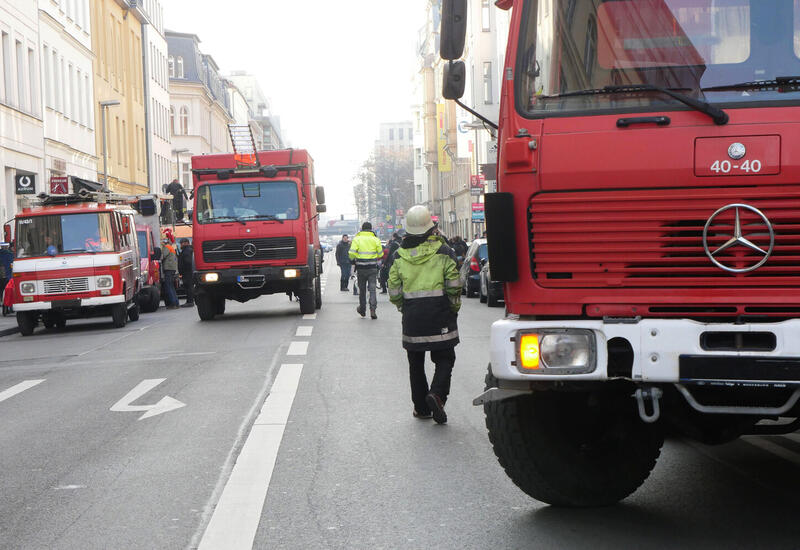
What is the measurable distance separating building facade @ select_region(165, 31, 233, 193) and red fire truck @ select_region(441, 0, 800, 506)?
86443mm

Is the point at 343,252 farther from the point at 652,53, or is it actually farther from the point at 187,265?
the point at 652,53

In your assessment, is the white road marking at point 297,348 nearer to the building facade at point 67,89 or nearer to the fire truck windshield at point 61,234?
the fire truck windshield at point 61,234

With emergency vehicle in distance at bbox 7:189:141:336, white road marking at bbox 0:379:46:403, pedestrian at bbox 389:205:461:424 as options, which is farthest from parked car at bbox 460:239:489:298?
pedestrian at bbox 389:205:461:424

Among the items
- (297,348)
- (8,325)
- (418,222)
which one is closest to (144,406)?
(418,222)

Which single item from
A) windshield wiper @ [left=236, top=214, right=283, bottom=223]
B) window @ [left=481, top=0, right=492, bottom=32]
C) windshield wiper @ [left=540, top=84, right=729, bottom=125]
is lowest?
windshield wiper @ [left=236, top=214, right=283, bottom=223]

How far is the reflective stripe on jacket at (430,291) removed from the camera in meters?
9.51

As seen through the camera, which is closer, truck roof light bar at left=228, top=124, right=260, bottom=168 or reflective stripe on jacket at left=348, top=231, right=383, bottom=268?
reflective stripe on jacket at left=348, top=231, right=383, bottom=268

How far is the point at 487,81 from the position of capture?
72.2m

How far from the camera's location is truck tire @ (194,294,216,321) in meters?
24.2

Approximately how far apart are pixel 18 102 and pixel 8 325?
47.6 feet

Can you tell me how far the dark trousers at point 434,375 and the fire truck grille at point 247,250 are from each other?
1410 centimetres

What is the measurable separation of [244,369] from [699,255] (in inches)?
358

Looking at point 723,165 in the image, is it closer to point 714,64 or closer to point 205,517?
point 714,64

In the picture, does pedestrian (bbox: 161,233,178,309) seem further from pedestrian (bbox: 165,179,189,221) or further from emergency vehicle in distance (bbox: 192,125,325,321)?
pedestrian (bbox: 165,179,189,221)
